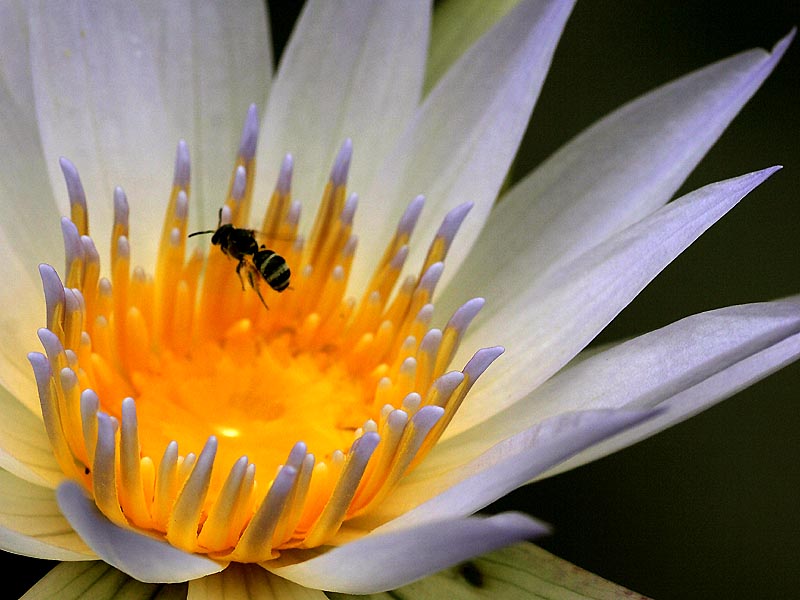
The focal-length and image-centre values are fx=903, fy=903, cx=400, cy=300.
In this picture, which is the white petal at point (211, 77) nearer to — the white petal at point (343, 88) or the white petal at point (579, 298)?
the white petal at point (343, 88)

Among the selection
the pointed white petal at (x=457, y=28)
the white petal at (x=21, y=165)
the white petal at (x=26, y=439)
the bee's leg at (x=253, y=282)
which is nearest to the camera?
Result: the white petal at (x=26, y=439)

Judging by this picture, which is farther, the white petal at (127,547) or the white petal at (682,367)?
the white petal at (682,367)

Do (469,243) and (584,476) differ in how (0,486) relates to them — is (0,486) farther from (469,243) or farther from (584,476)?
(584,476)

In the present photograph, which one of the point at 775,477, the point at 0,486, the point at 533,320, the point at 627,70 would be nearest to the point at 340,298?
the point at 533,320

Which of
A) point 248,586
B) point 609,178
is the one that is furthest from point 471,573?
point 609,178

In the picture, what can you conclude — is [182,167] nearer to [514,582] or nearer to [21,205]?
[21,205]

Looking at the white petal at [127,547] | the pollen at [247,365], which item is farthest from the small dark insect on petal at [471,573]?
the white petal at [127,547]

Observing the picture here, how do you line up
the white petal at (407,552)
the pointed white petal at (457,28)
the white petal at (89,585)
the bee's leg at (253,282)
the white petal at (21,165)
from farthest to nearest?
the pointed white petal at (457,28)
the bee's leg at (253,282)
the white petal at (21,165)
the white petal at (89,585)
the white petal at (407,552)
